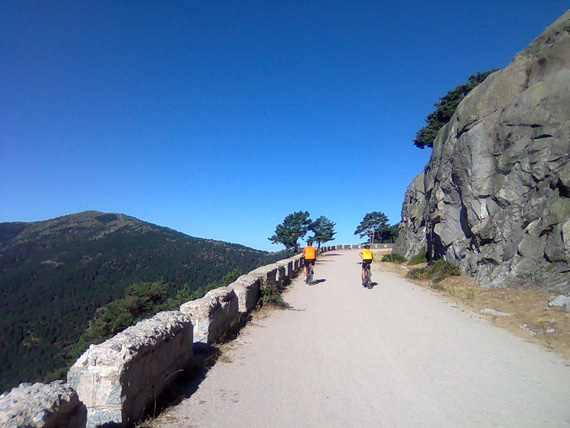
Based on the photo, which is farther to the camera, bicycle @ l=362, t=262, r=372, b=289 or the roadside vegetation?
bicycle @ l=362, t=262, r=372, b=289

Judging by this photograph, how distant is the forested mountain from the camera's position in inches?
1142

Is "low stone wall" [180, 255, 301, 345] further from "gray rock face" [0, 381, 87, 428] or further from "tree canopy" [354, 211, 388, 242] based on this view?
"tree canopy" [354, 211, 388, 242]

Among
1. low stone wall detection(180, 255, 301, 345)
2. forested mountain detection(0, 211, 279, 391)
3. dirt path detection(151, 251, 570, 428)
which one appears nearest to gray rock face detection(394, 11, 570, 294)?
dirt path detection(151, 251, 570, 428)

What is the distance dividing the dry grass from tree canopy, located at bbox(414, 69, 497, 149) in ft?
79.1

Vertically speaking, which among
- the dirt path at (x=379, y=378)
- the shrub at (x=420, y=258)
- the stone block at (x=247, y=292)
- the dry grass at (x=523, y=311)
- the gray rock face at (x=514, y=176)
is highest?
the gray rock face at (x=514, y=176)

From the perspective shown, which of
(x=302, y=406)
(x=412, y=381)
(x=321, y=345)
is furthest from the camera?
(x=321, y=345)

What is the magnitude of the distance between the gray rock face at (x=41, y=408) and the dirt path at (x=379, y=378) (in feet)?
3.68

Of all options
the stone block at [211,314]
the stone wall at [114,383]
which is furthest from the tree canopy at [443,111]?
the stone wall at [114,383]

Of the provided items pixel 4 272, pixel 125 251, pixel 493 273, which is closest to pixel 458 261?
pixel 493 273

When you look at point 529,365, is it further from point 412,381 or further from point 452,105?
point 452,105

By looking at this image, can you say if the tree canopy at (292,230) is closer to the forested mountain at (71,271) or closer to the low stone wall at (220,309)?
the forested mountain at (71,271)

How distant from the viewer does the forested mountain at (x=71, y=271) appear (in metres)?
29.0

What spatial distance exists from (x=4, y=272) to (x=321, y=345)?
158 feet

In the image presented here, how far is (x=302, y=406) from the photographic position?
174 inches
